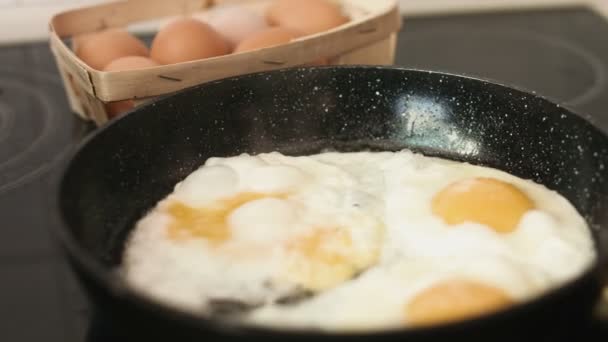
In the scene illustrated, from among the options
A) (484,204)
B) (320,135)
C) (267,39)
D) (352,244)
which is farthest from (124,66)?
(484,204)

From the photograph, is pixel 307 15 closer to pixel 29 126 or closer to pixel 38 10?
pixel 29 126

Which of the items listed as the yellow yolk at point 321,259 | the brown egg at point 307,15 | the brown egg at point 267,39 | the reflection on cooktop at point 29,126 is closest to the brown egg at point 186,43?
the brown egg at point 267,39

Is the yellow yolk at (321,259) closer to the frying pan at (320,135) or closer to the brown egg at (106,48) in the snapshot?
the frying pan at (320,135)

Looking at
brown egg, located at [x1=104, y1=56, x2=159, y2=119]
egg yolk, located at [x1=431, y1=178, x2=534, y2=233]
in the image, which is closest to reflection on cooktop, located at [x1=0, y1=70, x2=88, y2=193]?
brown egg, located at [x1=104, y1=56, x2=159, y2=119]

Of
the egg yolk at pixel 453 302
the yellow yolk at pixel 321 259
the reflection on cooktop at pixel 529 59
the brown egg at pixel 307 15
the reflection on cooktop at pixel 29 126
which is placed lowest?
the reflection on cooktop at pixel 29 126

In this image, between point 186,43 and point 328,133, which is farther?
point 186,43

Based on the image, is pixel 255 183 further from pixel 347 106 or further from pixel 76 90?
pixel 76 90
